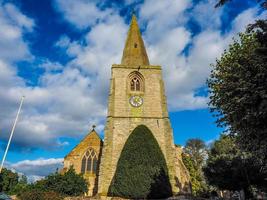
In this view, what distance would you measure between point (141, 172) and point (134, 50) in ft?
59.0

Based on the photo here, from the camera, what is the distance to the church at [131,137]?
23.8 metres

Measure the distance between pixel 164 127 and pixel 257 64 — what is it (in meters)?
19.0

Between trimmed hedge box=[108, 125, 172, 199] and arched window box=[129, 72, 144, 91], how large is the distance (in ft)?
26.1

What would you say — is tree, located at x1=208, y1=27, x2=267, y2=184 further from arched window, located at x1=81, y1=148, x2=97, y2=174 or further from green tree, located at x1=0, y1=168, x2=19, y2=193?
green tree, located at x1=0, y1=168, x2=19, y2=193

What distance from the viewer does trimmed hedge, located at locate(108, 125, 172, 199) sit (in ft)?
72.1

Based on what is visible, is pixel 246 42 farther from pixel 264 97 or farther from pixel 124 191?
pixel 124 191

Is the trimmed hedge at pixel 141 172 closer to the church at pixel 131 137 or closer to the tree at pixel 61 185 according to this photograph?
the church at pixel 131 137

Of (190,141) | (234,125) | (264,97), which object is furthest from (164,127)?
A: (190,141)

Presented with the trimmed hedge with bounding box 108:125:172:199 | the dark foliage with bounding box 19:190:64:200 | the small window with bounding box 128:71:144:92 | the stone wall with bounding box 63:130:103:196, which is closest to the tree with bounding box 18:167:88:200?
the dark foliage with bounding box 19:190:64:200

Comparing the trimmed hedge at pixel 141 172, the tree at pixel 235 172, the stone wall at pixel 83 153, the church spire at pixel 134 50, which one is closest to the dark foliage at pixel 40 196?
the trimmed hedge at pixel 141 172

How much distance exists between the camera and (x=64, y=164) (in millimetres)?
28812

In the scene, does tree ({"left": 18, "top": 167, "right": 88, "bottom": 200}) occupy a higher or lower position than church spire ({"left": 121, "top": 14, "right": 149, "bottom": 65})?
lower

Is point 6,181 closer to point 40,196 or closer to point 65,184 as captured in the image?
point 65,184

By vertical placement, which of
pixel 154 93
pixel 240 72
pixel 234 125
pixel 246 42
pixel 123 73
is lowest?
pixel 234 125
